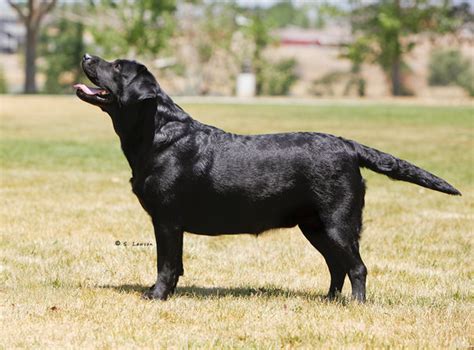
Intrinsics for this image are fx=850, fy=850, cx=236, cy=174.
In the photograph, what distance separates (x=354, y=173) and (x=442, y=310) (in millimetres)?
1063

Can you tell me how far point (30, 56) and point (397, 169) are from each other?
151 ft

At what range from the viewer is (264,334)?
16.2 ft

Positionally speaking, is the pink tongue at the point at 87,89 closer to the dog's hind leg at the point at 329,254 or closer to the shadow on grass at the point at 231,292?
the shadow on grass at the point at 231,292

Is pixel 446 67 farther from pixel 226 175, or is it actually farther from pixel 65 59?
pixel 226 175

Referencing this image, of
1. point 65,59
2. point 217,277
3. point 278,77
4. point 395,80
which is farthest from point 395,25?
point 217,277

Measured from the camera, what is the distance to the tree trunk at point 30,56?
160 feet

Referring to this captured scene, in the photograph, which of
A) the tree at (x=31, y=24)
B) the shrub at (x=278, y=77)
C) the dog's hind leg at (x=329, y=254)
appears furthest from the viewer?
the shrub at (x=278, y=77)

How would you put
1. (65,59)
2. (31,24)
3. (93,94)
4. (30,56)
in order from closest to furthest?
(93,94) → (31,24) → (30,56) → (65,59)

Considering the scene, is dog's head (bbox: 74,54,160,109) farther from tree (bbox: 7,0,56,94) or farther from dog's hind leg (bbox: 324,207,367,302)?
tree (bbox: 7,0,56,94)

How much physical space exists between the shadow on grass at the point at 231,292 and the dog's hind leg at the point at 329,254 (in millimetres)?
121

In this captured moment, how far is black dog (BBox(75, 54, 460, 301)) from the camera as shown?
565 cm

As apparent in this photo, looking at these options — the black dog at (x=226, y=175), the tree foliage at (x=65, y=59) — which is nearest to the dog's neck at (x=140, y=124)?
the black dog at (x=226, y=175)

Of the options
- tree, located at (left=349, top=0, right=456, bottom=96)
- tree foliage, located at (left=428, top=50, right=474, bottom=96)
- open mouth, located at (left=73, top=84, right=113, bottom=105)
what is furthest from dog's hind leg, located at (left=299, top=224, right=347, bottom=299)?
tree foliage, located at (left=428, top=50, right=474, bottom=96)

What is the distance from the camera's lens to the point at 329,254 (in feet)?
19.7
